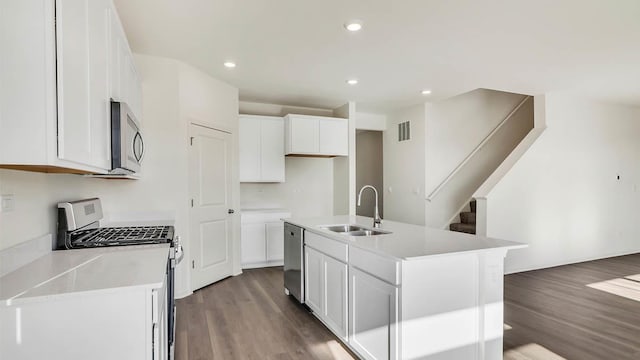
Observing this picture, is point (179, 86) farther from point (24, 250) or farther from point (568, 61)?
point (568, 61)

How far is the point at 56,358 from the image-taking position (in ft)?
4.09

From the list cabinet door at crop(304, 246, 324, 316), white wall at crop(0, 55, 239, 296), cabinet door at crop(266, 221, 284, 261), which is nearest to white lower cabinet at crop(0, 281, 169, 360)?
cabinet door at crop(304, 246, 324, 316)

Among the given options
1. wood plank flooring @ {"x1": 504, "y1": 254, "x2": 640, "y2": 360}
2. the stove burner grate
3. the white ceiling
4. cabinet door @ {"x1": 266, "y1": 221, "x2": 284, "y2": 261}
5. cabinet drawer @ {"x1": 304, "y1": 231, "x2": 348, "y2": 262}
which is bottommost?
wood plank flooring @ {"x1": 504, "y1": 254, "x2": 640, "y2": 360}

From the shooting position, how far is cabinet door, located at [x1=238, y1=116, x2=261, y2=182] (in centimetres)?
519

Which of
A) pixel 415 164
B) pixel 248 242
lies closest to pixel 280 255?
pixel 248 242

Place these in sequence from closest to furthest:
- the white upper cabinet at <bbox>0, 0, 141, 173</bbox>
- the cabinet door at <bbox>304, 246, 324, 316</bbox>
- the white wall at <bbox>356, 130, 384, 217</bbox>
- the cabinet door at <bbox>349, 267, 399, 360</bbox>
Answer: the white upper cabinet at <bbox>0, 0, 141, 173</bbox>, the cabinet door at <bbox>349, 267, 399, 360</bbox>, the cabinet door at <bbox>304, 246, 324, 316</bbox>, the white wall at <bbox>356, 130, 384, 217</bbox>

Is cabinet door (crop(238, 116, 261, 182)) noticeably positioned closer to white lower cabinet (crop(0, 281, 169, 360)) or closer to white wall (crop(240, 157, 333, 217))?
white wall (crop(240, 157, 333, 217))

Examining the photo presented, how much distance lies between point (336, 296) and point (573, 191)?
4.67 meters

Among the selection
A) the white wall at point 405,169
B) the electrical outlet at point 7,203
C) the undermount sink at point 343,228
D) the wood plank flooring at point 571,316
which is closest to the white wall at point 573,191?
the wood plank flooring at point 571,316

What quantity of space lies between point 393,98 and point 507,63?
186 centimetres

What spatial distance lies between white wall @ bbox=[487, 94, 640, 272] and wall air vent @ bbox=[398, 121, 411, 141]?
5.96 feet

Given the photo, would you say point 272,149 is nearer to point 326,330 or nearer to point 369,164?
point 326,330

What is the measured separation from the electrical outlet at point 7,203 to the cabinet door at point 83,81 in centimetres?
39

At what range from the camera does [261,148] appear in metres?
5.31
